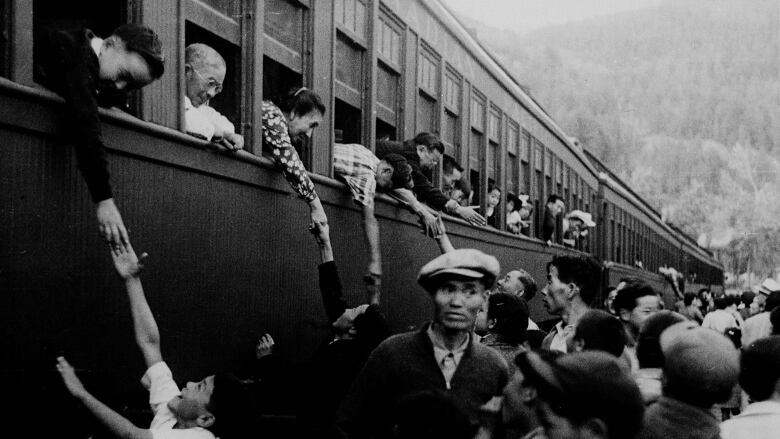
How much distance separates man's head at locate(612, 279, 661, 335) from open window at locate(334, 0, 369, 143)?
2.53 metres

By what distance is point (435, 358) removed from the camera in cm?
348

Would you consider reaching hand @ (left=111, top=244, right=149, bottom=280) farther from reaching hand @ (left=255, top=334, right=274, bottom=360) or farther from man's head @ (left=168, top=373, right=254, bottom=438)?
reaching hand @ (left=255, top=334, right=274, bottom=360)

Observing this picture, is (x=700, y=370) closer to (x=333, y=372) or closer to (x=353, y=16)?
(x=333, y=372)

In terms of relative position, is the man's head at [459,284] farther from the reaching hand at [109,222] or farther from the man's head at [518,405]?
the reaching hand at [109,222]

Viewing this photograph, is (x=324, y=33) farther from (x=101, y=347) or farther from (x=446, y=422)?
(x=446, y=422)

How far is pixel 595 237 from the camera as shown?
2284 cm

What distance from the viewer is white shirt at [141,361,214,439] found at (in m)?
3.83

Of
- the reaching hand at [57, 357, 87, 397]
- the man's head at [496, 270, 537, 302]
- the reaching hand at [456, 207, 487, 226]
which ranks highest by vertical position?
the reaching hand at [456, 207, 487, 226]

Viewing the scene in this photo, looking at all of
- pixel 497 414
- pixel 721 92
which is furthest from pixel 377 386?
pixel 721 92

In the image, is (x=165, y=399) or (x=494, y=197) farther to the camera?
(x=494, y=197)

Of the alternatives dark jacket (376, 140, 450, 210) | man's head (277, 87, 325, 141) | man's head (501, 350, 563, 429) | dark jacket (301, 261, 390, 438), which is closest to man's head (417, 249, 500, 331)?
man's head (501, 350, 563, 429)

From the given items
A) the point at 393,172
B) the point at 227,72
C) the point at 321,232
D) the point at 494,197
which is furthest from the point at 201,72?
the point at 494,197

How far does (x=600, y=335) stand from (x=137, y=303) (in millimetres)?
1649

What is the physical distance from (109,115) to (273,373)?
1932 mm
